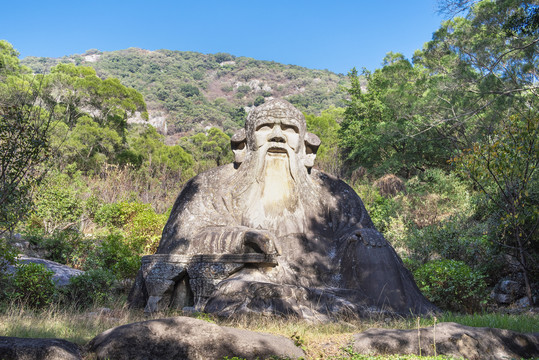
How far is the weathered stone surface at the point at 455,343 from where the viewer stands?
3541mm

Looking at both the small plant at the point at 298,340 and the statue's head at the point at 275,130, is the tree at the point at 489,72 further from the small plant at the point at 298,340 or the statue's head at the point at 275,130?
the small plant at the point at 298,340

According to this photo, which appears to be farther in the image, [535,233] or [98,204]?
[98,204]

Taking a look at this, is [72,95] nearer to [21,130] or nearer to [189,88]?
[21,130]

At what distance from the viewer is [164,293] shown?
5293 millimetres

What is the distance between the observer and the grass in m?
3.72

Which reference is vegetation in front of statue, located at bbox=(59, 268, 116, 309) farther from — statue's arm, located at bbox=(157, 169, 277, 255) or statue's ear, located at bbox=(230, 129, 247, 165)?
statue's ear, located at bbox=(230, 129, 247, 165)

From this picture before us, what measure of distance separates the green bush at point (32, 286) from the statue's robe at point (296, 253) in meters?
1.96

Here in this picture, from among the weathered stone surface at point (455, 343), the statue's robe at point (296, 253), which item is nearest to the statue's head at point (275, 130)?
the statue's robe at point (296, 253)

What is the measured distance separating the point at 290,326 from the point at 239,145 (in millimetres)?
2970

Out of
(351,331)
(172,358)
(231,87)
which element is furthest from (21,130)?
(231,87)

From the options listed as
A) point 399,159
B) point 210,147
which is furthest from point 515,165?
point 210,147

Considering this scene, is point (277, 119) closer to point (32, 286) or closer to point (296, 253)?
point (296, 253)

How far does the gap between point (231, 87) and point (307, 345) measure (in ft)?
343

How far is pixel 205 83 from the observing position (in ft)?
342
